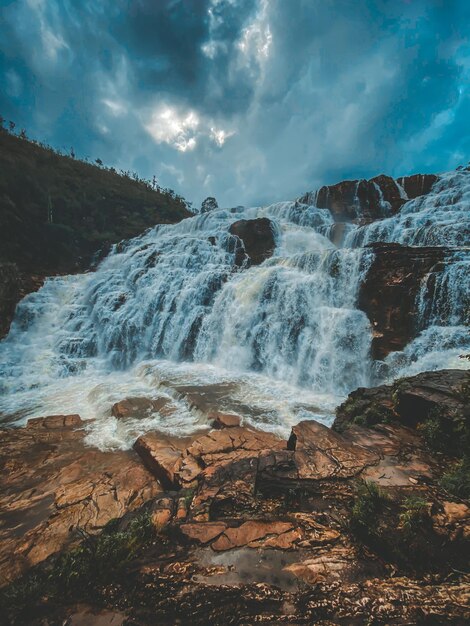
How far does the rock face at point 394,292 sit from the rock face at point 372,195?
17154 millimetres

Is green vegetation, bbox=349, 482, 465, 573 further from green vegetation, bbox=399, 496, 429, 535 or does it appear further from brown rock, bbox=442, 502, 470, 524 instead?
brown rock, bbox=442, 502, 470, 524

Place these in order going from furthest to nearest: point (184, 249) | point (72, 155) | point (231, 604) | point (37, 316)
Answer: point (72, 155) < point (184, 249) < point (37, 316) < point (231, 604)

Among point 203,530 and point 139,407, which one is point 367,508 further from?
point 139,407

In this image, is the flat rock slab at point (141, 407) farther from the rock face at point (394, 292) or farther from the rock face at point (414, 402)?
the rock face at point (394, 292)

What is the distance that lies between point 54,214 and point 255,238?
2513cm

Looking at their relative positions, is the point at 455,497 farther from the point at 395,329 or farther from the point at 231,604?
the point at 395,329

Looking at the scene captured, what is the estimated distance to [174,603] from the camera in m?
2.58

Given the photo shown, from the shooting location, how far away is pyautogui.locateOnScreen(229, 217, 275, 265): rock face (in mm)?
23933

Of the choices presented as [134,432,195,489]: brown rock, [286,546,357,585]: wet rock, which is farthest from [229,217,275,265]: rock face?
[286,546,357,585]: wet rock

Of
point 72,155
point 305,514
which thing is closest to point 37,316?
point 305,514

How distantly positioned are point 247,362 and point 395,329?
704 cm

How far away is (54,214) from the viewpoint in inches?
1249

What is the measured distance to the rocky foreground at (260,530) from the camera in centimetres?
255

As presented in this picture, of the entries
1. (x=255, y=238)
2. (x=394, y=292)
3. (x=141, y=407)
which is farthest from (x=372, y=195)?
(x=141, y=407)
